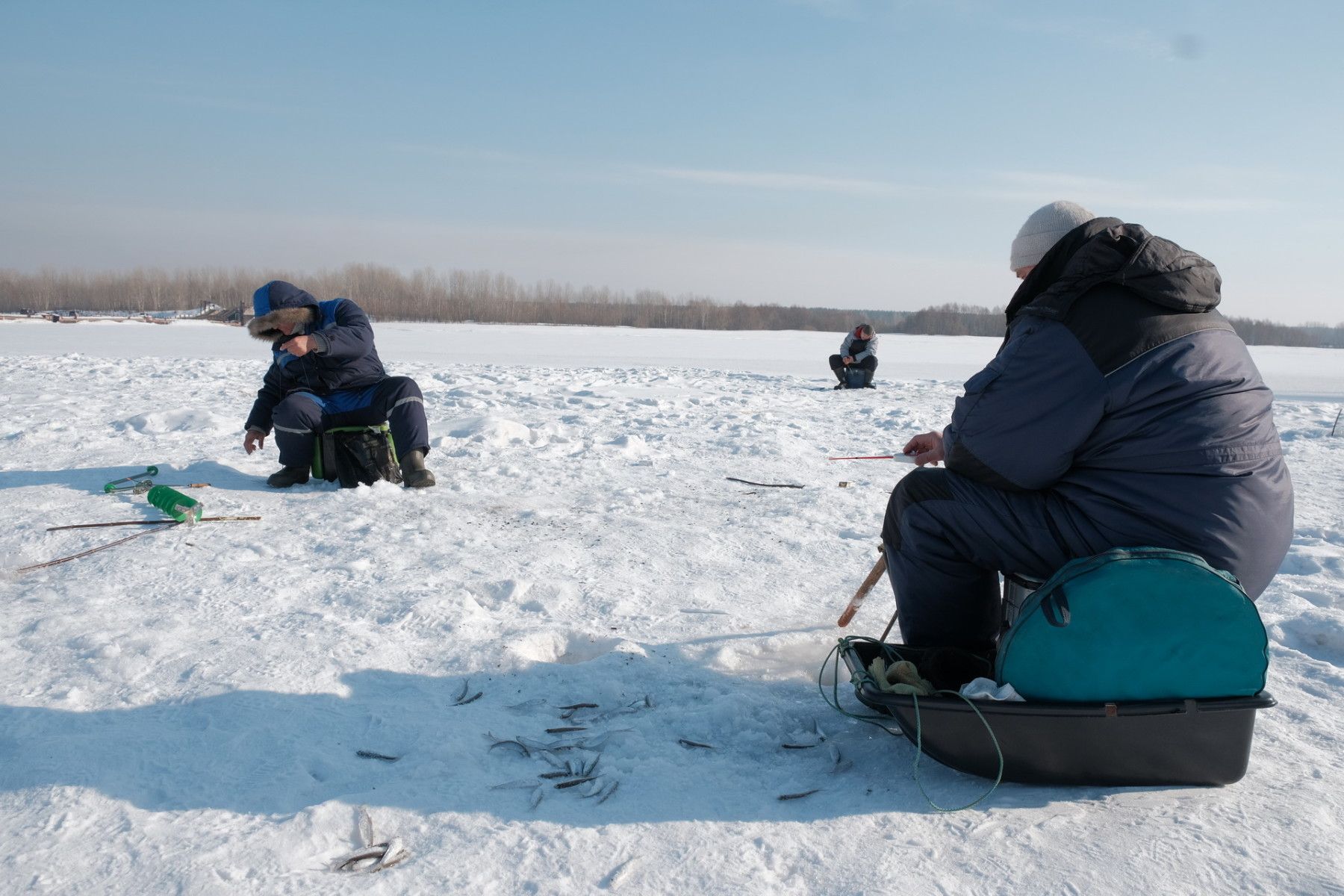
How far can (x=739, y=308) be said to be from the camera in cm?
8019

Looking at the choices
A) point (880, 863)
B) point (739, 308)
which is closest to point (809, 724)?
point (880, 863)

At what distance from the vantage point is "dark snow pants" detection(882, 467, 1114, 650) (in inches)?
82.1

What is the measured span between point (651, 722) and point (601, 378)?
10.1 meters

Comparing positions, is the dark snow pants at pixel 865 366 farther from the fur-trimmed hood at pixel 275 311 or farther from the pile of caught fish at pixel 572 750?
the pile of caught fish at pixel 572 750

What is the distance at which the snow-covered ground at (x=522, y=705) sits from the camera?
1.75 meters

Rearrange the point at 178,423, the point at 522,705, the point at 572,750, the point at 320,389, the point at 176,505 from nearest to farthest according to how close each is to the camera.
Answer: the point at 572,750, the point at 522,705, the point at 176,505, the point at 320,389, the point at 178,423

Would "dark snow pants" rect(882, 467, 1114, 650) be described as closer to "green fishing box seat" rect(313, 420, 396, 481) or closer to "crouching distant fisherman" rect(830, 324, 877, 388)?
"green fishing box seat" rect(313, 420, 396, 481)

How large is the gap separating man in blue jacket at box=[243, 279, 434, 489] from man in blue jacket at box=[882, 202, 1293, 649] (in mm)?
3486

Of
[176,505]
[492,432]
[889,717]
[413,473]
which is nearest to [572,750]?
[889,717]

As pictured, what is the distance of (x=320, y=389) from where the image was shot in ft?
16.2

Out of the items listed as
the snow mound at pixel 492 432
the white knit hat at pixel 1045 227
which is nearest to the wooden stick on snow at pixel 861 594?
the white knit hat at pixel 1045 227

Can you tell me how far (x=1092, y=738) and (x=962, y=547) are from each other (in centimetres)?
53

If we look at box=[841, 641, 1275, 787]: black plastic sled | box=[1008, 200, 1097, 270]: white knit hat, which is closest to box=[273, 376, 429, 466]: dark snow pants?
box=[1008, 200, 1097, 270]: white knit hat

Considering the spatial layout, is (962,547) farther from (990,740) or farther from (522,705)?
(522,705)
